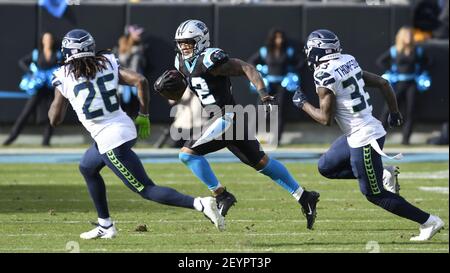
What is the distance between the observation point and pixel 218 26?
1582 centimetres

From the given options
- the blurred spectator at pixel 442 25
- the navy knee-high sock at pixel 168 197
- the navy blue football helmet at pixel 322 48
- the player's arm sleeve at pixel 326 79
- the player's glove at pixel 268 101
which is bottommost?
the blurred spectator at pixel 442 25

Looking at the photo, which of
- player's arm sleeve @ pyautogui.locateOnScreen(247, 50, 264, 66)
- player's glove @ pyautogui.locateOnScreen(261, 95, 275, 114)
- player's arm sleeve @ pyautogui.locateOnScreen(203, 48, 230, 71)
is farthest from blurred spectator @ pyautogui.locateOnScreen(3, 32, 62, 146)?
player's glove @ pyautogui.locateOnScreen(261, 95, 275, 114)

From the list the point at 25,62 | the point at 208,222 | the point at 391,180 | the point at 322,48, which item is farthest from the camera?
the point at 25,62

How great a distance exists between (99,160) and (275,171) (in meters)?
1.35

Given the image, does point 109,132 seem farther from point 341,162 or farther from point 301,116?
point 301,116

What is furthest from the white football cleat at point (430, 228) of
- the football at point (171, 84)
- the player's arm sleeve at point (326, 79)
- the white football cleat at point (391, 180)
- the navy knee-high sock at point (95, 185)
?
the navy knee-high sock at point (95, 185)

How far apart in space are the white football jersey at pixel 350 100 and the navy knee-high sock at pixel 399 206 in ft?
1.20

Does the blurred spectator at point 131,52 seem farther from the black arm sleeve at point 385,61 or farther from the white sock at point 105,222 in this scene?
the white sock at point 105,222

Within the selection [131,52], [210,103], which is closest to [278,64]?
→ [131,52]

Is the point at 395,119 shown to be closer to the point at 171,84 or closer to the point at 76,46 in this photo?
the point at 171,84

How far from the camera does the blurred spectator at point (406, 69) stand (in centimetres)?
1552

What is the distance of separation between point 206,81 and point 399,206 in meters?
1.57

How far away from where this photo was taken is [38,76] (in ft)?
50.4

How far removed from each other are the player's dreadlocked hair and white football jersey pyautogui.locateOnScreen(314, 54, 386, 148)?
1.38 m
